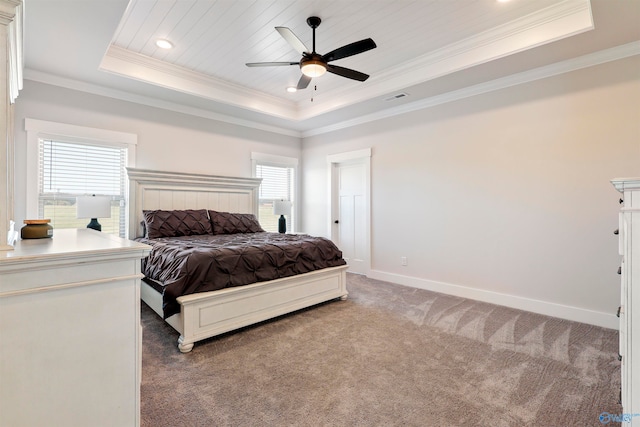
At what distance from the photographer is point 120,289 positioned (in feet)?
3.81

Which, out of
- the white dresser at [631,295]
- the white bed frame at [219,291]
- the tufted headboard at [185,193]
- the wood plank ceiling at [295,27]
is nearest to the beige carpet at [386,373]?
the white bed frame at [219,291]

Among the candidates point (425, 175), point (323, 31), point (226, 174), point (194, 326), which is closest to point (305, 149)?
point (226, 174)

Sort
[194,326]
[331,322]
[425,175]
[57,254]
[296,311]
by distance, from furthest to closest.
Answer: [425,175], [296,311], [331,322], [194,326], [57,254]

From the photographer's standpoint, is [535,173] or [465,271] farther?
[465,271]

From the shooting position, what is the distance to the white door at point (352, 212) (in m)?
4.92

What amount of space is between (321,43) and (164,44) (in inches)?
66.4

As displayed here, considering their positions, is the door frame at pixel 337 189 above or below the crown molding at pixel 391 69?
below

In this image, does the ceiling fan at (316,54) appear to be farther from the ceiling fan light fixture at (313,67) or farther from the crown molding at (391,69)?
the crown molding at (391,69)

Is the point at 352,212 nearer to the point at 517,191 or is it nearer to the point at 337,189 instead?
the point at 337,189

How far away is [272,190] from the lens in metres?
5.56

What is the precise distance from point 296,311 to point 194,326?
111 cm

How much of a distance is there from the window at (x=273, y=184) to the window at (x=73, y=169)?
2.00m

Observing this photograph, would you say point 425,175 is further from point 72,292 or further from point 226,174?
point 72,292

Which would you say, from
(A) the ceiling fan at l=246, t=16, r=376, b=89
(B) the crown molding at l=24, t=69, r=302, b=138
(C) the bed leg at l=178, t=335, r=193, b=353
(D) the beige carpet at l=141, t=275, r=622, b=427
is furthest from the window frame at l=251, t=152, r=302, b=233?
(C) the bed leg at l=178, t=335, r=193, b=353
